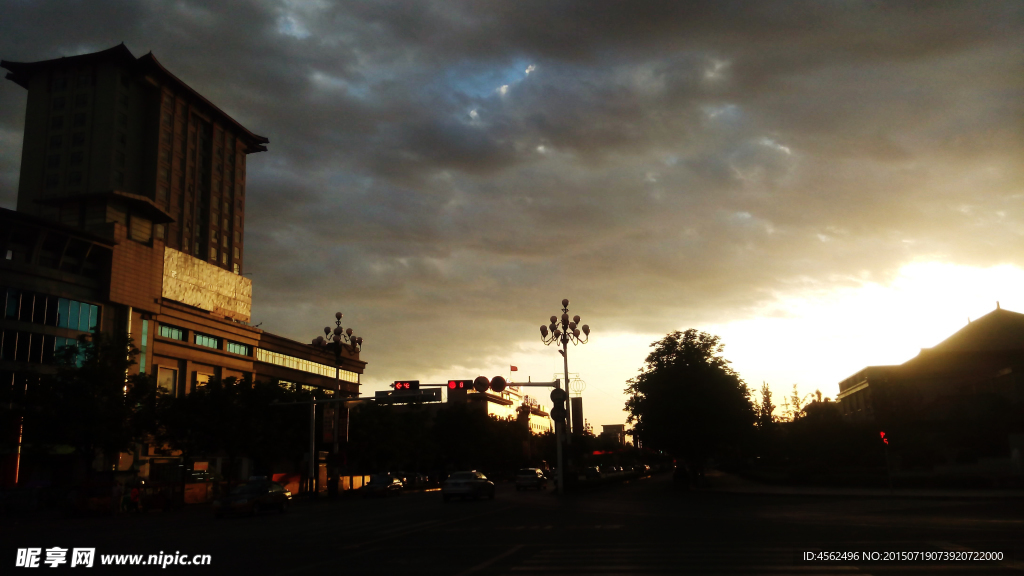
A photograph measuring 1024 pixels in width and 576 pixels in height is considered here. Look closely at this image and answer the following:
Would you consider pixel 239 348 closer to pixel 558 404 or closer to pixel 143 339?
pixel 143 339

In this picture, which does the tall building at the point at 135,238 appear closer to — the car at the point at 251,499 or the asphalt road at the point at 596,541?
the car at the point at 251,499

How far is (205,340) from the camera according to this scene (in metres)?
78.2

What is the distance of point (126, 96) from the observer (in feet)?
297

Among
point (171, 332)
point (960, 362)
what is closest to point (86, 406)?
point (171, 332)

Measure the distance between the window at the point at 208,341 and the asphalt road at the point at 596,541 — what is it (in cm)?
5210

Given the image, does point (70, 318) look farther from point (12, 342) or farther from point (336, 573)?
point (336, 573)

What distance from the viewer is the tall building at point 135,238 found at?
56688mm

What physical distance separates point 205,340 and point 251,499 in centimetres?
5155

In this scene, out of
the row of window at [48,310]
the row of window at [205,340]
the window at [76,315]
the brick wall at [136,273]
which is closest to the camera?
the row of window at [48,310]

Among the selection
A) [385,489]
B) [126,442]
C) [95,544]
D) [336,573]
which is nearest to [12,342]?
[126,442]

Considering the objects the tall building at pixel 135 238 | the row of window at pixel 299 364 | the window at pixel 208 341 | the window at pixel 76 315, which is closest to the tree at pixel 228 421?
the tall building at pixel 135 238

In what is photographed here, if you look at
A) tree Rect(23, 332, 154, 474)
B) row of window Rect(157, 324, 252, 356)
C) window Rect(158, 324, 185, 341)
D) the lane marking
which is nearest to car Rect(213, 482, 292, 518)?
tree Rect(23, 332, 154, 474)

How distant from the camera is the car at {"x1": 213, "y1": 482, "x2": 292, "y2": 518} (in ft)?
100

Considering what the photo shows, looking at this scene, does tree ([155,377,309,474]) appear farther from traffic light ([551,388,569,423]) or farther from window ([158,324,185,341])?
traffic light ([551,388,569,423])
